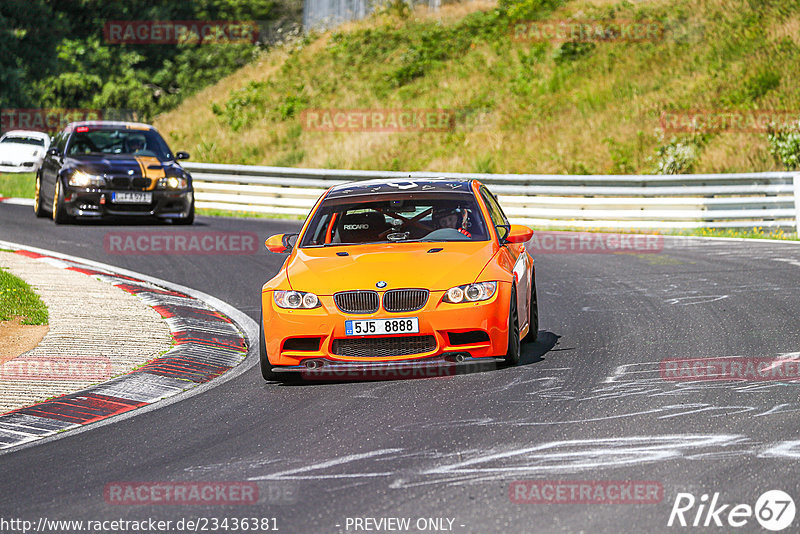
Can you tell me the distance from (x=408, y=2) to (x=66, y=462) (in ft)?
130

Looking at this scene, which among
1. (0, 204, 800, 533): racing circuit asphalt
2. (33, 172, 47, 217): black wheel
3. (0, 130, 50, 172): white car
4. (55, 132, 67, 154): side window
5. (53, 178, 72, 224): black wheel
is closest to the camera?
(0, 204, 800, 533): racing circuit asphalt

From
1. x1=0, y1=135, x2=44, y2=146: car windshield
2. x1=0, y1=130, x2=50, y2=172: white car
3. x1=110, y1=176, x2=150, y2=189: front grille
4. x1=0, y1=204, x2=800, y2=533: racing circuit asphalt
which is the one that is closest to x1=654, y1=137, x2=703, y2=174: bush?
x1=110, y1=176, x2=150, y2=189: front grille

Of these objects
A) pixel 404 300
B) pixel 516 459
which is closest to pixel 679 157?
pixel 404 300

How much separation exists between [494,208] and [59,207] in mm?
11516

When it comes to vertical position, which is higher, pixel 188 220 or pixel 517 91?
pixel 517 91

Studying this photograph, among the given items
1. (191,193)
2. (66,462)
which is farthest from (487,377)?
(191,193)

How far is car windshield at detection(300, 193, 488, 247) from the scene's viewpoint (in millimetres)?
9734

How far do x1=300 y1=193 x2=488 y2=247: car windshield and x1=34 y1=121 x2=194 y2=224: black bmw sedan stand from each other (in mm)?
10271

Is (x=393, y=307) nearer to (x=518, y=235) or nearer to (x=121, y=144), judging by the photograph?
(x=518, y=235)

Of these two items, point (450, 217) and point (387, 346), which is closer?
point (387, 346)

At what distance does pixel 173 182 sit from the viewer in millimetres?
19922

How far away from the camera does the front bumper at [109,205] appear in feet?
64.2

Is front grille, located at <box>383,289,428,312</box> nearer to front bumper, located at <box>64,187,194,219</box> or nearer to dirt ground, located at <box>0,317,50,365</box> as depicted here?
dirt ground, located at <box>0,317,50,365</box>

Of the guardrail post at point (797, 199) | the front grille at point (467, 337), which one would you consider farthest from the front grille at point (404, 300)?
the guardrail post at point (797, 199)
